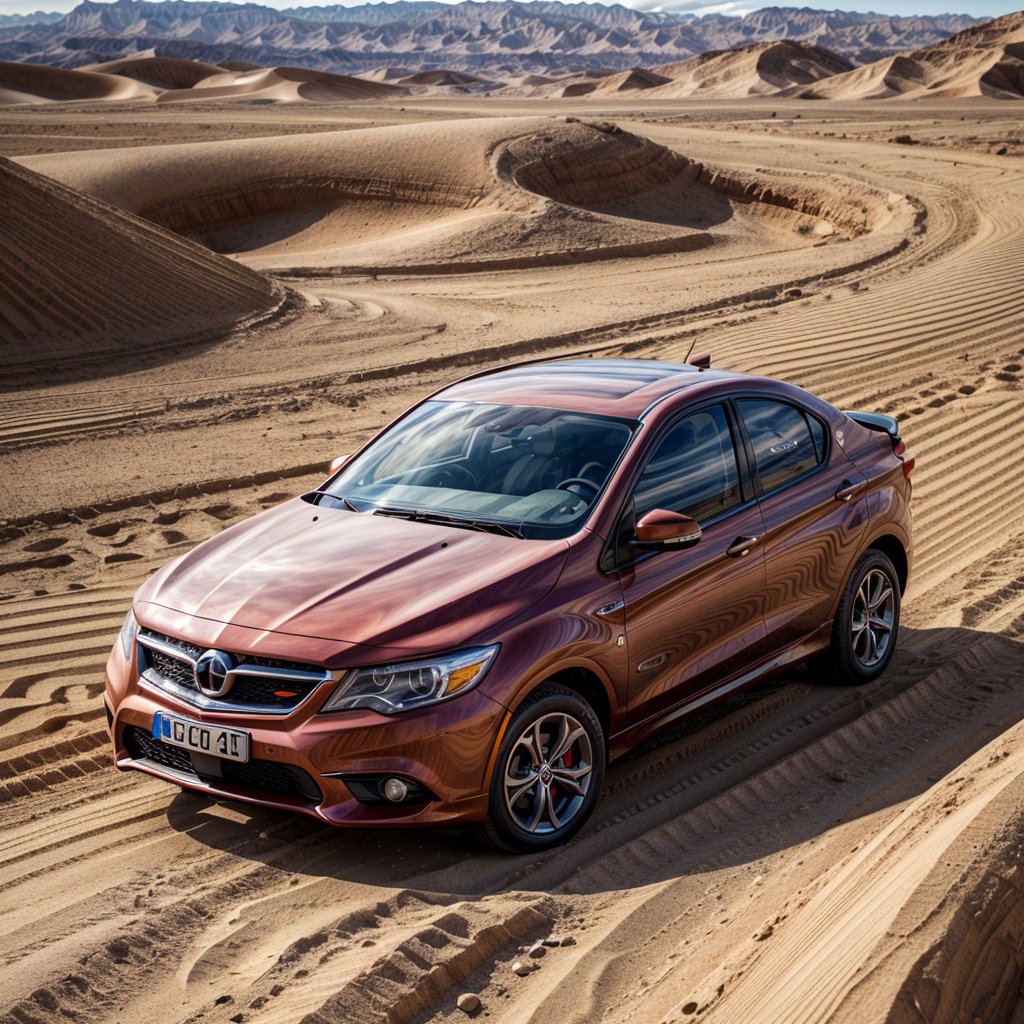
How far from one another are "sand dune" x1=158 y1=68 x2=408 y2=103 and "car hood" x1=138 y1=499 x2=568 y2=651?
3399 inches

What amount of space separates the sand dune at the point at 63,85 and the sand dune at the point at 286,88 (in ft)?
12.2

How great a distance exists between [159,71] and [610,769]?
122 metres

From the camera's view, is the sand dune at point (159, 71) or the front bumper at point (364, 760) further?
the sand dune at point (159, 71)

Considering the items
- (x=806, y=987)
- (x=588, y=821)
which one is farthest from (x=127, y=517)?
(x=806, y=987)

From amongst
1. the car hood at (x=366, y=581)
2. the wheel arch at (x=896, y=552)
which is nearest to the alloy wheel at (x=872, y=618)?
the wheel arch at (x=896, y=552)

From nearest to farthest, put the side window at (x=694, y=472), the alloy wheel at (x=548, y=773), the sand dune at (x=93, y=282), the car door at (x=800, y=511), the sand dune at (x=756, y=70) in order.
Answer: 1. the alloy wheel at (x=548, y=773)
2. the side window at (x=694, y=472)
3. the car door at (x=800, y=511)
4. the sand dune at (x=93, y=282)
5. the sand dune at (x=756, y=70)

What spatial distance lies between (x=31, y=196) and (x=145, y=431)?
7.90 meters

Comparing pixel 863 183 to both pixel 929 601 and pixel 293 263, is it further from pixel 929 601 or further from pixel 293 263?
pixel 929 601

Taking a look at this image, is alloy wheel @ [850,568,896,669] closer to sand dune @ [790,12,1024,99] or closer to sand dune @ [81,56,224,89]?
sand dune @ [790,12,1024,99]

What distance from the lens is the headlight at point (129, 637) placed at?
16.7ft

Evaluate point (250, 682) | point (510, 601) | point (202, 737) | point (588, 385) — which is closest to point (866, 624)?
point (588, 385)

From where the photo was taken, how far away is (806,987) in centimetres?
347

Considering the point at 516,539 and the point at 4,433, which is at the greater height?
the point at 516,539

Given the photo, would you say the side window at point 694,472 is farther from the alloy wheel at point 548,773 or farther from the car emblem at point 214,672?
the car emblem at point 214,672
